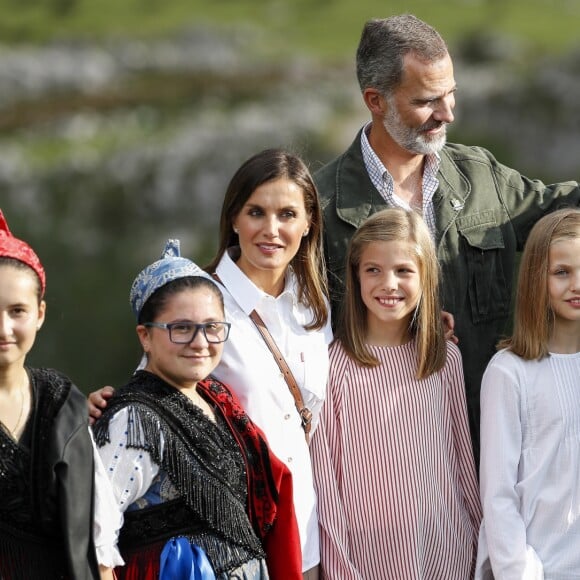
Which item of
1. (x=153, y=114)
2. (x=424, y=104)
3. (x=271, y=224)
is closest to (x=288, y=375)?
(x=271, y=224)

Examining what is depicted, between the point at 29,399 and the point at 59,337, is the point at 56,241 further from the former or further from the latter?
the point at 29,399

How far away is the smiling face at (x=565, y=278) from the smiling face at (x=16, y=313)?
1837mm

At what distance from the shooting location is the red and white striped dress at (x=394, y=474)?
4.10 metres

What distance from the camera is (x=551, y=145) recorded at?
741 inches

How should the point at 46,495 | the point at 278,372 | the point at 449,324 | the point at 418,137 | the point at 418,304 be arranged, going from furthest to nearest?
the point at 418,137
the point at 449,324
the point at 418,304
the point at 278,372
the point at 46,495

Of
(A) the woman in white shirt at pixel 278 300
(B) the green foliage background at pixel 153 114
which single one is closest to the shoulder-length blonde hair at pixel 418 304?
(A) the woman in white shirt at pixel 278 300

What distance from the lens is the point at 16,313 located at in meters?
3.40

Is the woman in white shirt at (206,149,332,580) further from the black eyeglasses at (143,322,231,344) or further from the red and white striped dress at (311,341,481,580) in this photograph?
the black eyeglasses at (143,322,231,344)

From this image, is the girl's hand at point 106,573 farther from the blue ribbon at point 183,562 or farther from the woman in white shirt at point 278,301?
the woman in white shirt at point 278,301

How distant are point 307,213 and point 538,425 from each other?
1.14 m

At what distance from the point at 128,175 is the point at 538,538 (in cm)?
1681

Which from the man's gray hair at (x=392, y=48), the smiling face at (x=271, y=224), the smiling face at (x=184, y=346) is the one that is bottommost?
the smiling face at (x=184, y=346)

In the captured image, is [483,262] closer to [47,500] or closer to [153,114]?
[47,500]

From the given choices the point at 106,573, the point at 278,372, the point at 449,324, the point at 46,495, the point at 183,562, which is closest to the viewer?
the point at 46,495
